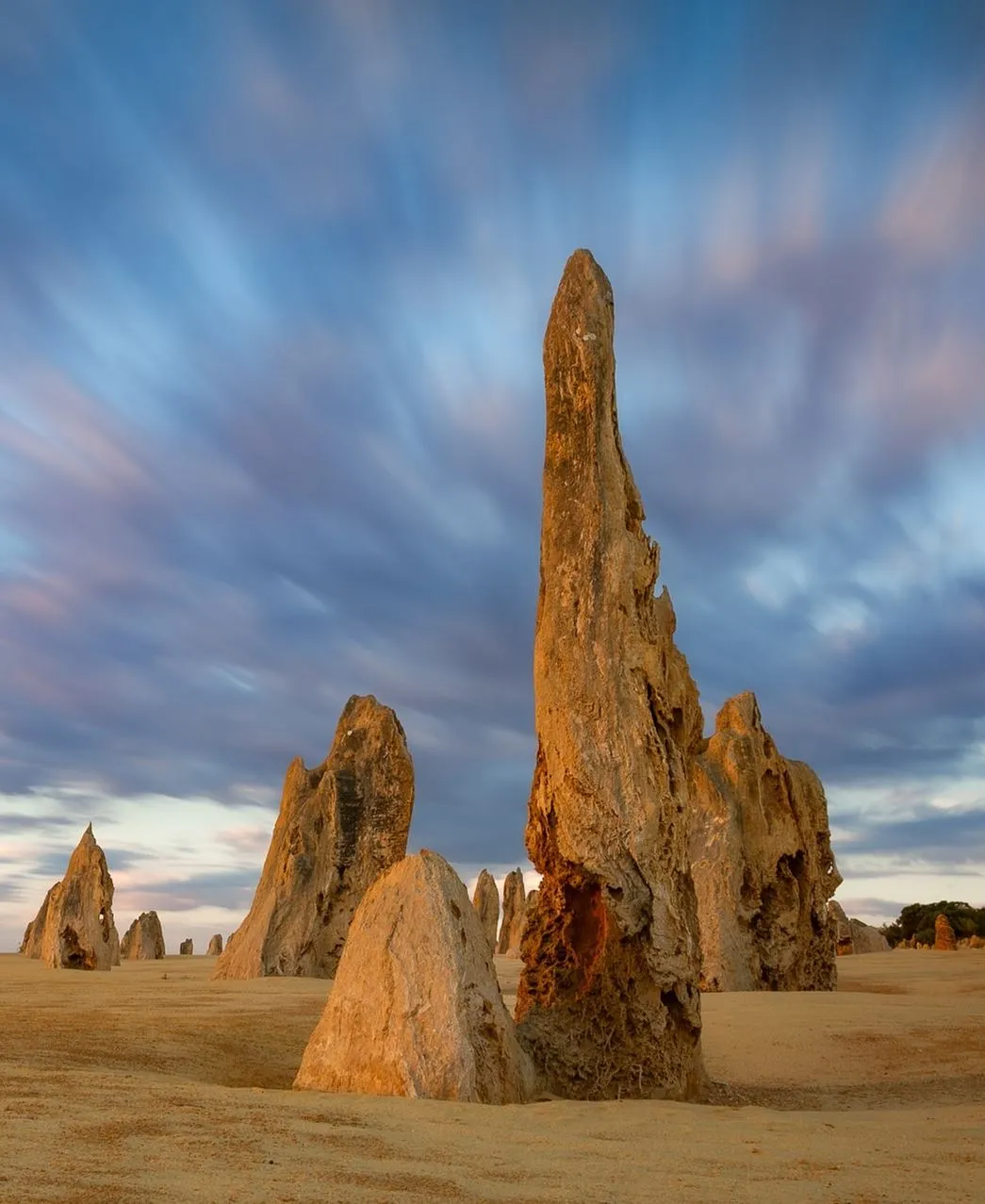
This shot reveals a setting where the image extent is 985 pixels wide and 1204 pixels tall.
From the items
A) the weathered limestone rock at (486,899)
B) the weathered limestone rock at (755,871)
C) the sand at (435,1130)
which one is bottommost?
the sand at (435,1130)

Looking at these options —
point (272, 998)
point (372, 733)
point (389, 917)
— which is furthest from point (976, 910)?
point (389, 917)

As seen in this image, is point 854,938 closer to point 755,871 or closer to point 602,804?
point 755,871

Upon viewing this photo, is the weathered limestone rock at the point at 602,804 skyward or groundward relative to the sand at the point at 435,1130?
skyward

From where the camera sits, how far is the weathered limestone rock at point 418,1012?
707cm

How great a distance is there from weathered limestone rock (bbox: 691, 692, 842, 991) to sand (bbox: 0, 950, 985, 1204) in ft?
18.2

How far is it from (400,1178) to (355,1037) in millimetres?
2942

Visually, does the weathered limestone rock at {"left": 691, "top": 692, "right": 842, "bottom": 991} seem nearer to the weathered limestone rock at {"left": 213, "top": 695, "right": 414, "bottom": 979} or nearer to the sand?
the sand

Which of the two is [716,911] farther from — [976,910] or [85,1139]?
[976,910]

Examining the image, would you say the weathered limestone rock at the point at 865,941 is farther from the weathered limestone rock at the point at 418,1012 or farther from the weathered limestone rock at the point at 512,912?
the weathered limestone rock at the point at 418,1012

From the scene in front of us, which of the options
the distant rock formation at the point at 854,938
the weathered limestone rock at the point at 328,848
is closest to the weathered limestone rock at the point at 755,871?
the weathered limestone rock at the point at 328,848

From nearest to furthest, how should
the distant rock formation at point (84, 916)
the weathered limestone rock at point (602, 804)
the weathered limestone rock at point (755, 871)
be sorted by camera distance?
the weathered limestone rock at point (602, 804) → the weathered limestone rock at point (755, 871) → the distant rock formation at point (84, 916)

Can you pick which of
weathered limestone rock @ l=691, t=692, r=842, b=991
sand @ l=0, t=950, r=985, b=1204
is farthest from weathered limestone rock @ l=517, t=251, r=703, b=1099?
weathered limestone rock @ l=691, t=692, r=842, b=991

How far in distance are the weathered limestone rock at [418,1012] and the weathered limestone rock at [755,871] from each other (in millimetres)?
9724

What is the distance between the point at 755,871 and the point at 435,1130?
42.0 feet
